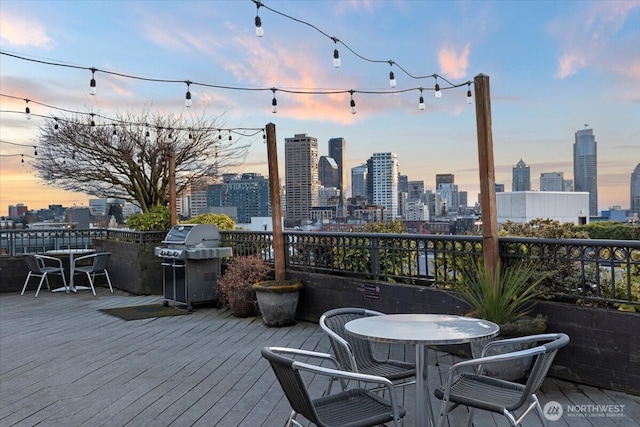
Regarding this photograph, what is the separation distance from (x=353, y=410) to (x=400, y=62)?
219 inches

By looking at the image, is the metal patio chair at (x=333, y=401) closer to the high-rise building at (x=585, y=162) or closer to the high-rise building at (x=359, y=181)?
the high-rise building at (x=359, y=181)

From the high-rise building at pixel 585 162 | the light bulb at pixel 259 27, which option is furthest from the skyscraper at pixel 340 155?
the light bulb at pixel 259 27

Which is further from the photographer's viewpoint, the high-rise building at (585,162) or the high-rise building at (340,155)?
the high-rise building at (585,162)

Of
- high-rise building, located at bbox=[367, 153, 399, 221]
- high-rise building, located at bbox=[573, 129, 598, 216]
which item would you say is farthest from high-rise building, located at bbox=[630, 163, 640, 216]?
high-rise building, located at bbox=[367, 153, 399, 221]

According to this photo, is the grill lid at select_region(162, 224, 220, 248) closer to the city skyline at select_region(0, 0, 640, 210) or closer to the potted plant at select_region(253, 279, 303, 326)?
the potted plant at select_region(253, 279, 303, 326)

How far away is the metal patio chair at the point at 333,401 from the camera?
235cm

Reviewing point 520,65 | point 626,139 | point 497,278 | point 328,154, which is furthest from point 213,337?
point 626,139

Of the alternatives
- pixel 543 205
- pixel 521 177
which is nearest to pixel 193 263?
pixel 521 177

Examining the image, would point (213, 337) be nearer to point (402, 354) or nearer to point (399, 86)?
point (402, 354)

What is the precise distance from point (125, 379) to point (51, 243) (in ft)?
26.4

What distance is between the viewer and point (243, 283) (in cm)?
714

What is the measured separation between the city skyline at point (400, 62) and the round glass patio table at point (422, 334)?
4609 mm

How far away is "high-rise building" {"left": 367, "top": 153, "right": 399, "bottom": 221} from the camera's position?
27.0 feet

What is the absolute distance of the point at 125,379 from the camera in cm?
446
